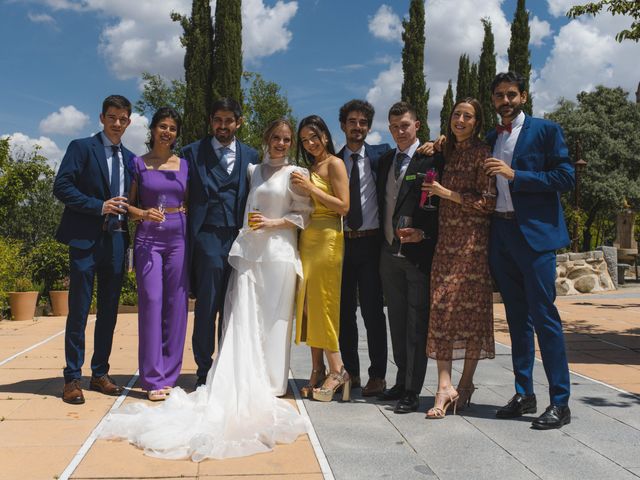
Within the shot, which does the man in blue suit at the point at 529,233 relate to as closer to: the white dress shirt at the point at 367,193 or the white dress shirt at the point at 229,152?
the white dress shirt at the point at 367,193

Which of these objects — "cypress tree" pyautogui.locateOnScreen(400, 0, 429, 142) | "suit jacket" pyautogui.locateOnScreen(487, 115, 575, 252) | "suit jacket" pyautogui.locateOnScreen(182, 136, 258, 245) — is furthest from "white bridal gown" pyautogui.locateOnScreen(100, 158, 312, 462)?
"cypress tree" pyautogui.locateOnScreen(400, 0, 429, 142)

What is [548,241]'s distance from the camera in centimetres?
392

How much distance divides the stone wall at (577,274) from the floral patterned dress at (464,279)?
11852mm

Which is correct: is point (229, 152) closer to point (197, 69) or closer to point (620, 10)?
point (620, 10)

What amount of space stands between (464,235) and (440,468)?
5.24 feet

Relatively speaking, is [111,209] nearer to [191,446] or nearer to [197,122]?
[191,446]

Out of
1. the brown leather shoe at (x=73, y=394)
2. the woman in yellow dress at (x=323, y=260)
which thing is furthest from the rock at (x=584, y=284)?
the brown leather shoe at (x=73, y=394)

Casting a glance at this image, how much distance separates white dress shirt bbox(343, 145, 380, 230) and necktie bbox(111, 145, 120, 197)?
177cm

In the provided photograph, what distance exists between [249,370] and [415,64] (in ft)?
65.1

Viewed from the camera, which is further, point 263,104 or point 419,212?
point 263,104

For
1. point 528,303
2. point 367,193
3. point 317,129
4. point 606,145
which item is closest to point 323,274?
point 367,193

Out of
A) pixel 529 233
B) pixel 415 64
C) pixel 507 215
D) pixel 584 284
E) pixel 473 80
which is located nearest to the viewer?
pixel 529 233

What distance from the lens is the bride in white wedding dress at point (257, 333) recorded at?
12.3 ft

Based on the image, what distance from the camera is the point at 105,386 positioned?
4762 mm
